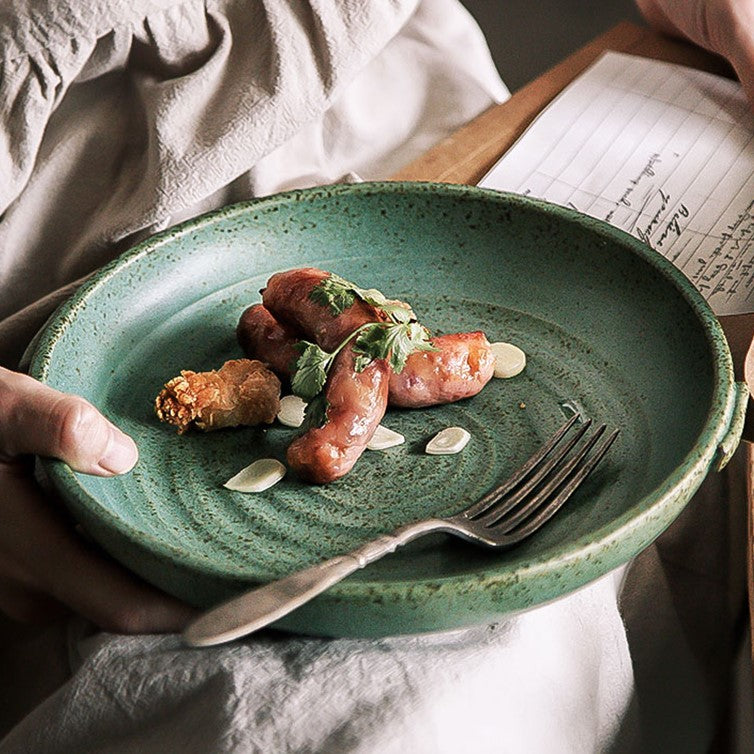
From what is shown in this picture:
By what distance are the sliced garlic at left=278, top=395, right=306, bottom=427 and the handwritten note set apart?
393 millimetres

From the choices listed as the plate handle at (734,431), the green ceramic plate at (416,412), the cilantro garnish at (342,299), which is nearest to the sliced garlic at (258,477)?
the green ceramic plate at (416,412)

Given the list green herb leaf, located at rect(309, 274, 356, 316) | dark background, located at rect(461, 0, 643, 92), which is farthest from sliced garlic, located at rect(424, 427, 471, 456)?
dark background, located at rect(461, 0, 643, 92)

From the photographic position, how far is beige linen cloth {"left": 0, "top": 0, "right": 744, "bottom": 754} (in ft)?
2.03

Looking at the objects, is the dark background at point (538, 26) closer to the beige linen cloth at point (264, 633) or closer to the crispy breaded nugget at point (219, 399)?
the beige linen cloth at point (264, 633)

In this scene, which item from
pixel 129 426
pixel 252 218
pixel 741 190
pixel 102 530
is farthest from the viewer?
pixel 741 190

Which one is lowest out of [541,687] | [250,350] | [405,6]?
[541,687]

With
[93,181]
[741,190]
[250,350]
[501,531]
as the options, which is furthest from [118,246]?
[741,190]

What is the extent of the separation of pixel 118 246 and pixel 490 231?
0.33 m

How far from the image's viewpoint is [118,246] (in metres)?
0.96

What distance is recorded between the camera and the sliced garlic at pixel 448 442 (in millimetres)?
762

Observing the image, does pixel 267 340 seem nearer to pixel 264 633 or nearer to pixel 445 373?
pixel 445 373

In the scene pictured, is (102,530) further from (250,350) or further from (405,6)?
(405,6)

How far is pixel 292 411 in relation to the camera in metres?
0.79

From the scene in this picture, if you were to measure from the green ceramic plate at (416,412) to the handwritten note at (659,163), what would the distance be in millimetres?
164
